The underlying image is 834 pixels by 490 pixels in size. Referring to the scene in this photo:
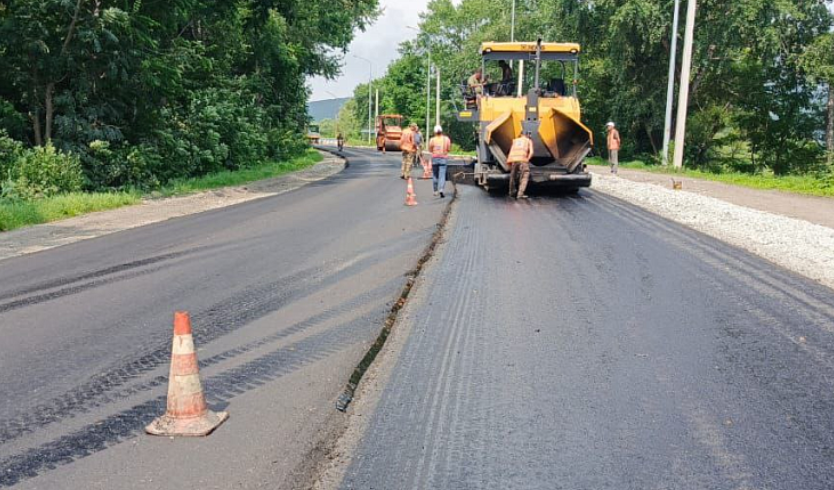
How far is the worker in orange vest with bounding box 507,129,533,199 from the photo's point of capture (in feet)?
49.6

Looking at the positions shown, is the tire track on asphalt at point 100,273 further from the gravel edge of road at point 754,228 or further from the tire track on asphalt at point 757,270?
the gravel edge of road at point 754,228

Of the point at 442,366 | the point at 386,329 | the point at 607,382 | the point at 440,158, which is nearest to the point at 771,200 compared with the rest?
the point at 440,158

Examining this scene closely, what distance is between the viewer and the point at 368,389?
4.54 meters

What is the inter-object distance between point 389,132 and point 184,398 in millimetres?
53941

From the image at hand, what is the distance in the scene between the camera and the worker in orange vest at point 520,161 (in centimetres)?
1513

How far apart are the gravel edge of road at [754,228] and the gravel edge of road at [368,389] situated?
4625 millimetres

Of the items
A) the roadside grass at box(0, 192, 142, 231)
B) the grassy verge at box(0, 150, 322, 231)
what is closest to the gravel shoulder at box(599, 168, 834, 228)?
the grassy verge at box(0, 150, 322, 231)

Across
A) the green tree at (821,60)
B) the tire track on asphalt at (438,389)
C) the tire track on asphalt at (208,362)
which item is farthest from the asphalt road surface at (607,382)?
the green tree at (821,60)

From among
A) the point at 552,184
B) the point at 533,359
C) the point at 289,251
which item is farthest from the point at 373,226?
the point at 533,359

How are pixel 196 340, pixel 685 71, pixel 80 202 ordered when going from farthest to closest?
pixel 685 71, pixel 80 202, pixel 196 340

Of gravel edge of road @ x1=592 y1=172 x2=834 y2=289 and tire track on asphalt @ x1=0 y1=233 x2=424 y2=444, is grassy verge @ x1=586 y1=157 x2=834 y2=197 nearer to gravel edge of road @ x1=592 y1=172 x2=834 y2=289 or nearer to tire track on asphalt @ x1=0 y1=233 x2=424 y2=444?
gravel edge of road @ x1=592 y1=172 x2=834 y2=289

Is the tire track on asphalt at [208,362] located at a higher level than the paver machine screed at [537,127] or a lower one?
lower

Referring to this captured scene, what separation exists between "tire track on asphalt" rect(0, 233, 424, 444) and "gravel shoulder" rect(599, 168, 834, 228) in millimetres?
8693

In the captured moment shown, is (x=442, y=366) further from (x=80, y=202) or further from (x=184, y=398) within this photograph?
(x=80, y=202)
